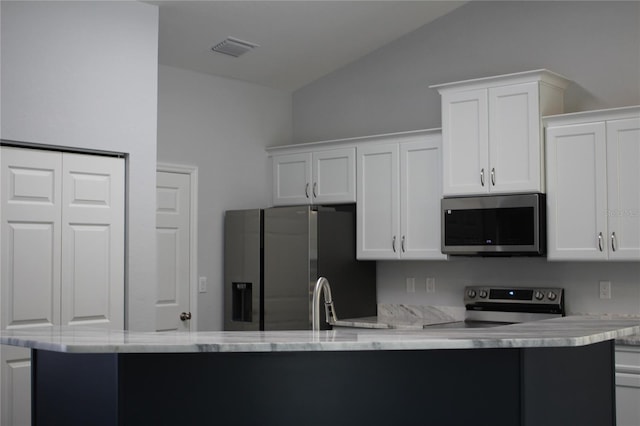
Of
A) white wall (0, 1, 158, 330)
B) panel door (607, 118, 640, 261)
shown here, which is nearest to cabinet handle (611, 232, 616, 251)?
panel door (607, 118, 640, 261)

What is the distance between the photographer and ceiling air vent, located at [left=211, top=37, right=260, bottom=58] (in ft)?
17.6

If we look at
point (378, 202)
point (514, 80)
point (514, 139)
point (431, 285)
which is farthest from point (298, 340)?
point (431, 285)

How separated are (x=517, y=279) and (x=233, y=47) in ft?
8.30

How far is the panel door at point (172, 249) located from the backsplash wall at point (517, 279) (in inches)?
57.8

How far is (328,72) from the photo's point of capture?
6.27m

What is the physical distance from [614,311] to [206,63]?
3.27 meters

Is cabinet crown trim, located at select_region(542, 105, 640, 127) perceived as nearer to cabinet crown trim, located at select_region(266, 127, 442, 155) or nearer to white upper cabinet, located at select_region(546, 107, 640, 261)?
white upper cabinet, located at select_region(546, 107, 640, 261)

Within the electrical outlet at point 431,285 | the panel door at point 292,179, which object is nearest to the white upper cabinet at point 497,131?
the electrical outlet at point 431,285

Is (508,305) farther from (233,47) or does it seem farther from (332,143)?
(233,47)

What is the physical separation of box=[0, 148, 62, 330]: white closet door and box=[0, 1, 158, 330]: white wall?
15 cm

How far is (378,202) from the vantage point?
555cm

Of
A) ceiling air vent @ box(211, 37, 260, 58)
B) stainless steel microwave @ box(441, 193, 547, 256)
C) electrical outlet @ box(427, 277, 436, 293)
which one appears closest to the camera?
stainless steel microwave @ box(441, 193, 547, 256)

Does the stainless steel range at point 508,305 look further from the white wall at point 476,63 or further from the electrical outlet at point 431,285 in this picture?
the white wall at point 476,63

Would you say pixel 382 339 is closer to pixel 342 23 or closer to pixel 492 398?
pixel 492 398
